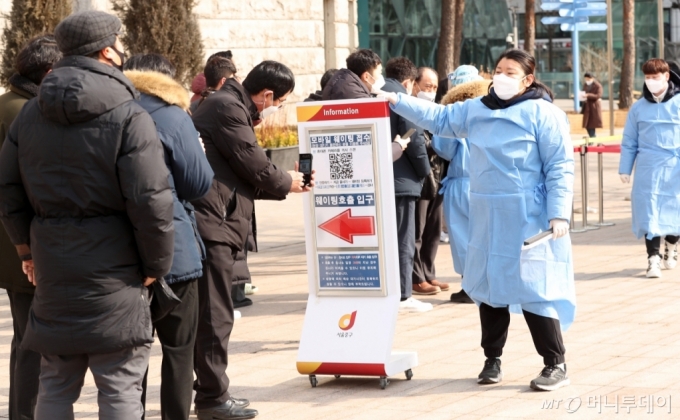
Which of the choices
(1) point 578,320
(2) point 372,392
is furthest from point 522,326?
(2) point 372,392

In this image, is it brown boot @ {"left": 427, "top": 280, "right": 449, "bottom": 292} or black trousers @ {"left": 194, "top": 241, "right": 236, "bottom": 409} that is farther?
brown boot @ {"left": 427, "top": 280, "right": 449, "bottom": 292}

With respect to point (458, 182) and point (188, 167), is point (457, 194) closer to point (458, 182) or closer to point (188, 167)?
point (458, 182)

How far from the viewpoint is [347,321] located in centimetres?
664

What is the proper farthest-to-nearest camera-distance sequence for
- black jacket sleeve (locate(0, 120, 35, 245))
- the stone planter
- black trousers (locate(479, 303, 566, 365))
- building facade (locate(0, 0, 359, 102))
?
building facade (locate(0, 0, 359, 102)) → the stone planter → black trousers (locate(479, 303, 566, 365)) → black jacket sleeve (locate(0, 120, 35, 245))

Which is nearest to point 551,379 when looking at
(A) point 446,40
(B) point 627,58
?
(A) point 446,40

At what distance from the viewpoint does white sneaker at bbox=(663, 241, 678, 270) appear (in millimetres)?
10578

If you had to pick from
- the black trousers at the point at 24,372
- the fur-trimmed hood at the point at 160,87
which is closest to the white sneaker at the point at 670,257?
the fur-trimmed hood at the point at 160,87

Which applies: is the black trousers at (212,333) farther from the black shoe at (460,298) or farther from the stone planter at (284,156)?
the stone planter at (284,156)

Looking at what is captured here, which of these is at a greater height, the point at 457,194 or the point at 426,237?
the point at 457,194

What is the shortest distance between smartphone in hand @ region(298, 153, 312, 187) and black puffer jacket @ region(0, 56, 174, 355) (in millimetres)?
1982

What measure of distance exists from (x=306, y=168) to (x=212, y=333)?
1072 millimetres

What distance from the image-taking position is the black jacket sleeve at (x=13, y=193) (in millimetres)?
4496

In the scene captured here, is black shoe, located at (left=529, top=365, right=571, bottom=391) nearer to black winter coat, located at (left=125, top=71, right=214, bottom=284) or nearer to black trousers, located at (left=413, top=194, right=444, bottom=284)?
black winter coat, located at (left=125, top=71, right=214, bottom=284)

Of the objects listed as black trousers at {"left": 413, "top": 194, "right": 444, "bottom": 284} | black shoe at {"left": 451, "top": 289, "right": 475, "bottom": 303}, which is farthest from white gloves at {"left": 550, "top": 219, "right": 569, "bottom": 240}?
black trousers at {"left": 413, "top": 194, "right": 444, "bottom": 284}
